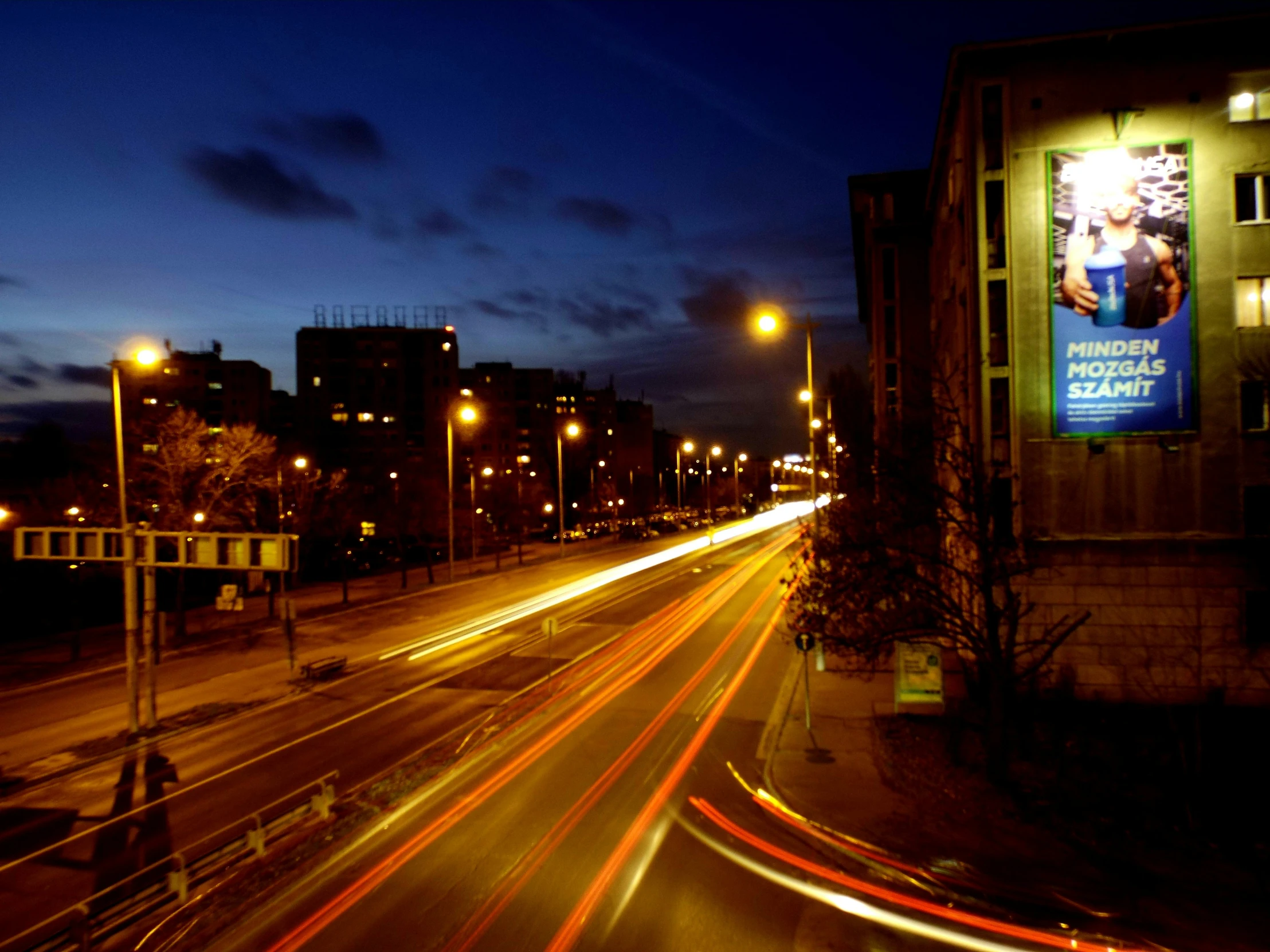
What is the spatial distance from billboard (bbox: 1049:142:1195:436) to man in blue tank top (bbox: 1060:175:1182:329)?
0.06 feet

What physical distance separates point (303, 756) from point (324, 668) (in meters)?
6.97

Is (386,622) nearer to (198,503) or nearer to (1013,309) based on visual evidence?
(198,503)

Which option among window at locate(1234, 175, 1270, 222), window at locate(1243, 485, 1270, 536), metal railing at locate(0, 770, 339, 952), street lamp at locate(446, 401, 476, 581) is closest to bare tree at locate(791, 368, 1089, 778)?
window at locate(1243, 485, 1270, 536)

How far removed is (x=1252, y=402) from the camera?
58.9ft

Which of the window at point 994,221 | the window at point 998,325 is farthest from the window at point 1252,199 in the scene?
the window at point 998,325

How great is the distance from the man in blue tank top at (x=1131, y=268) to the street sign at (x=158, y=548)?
61.8 ft

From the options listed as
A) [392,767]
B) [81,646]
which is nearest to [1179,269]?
[392,767]

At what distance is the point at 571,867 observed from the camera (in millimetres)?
10047

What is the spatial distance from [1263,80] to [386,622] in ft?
107

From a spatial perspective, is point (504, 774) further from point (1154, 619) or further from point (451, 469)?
point (451, 469)

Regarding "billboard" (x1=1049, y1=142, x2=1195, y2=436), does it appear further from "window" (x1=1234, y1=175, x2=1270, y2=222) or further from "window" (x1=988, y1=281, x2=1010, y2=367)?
"window" (x1=1234, y1=175, x2=1270, y2=222)

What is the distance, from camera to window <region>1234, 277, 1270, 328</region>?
17.9 m

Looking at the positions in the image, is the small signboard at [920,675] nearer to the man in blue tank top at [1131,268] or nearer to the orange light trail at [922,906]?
the orange light trail at [922,906]

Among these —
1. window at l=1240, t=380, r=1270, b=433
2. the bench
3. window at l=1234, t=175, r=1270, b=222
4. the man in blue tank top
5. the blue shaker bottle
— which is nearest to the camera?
the man in blue tank top
